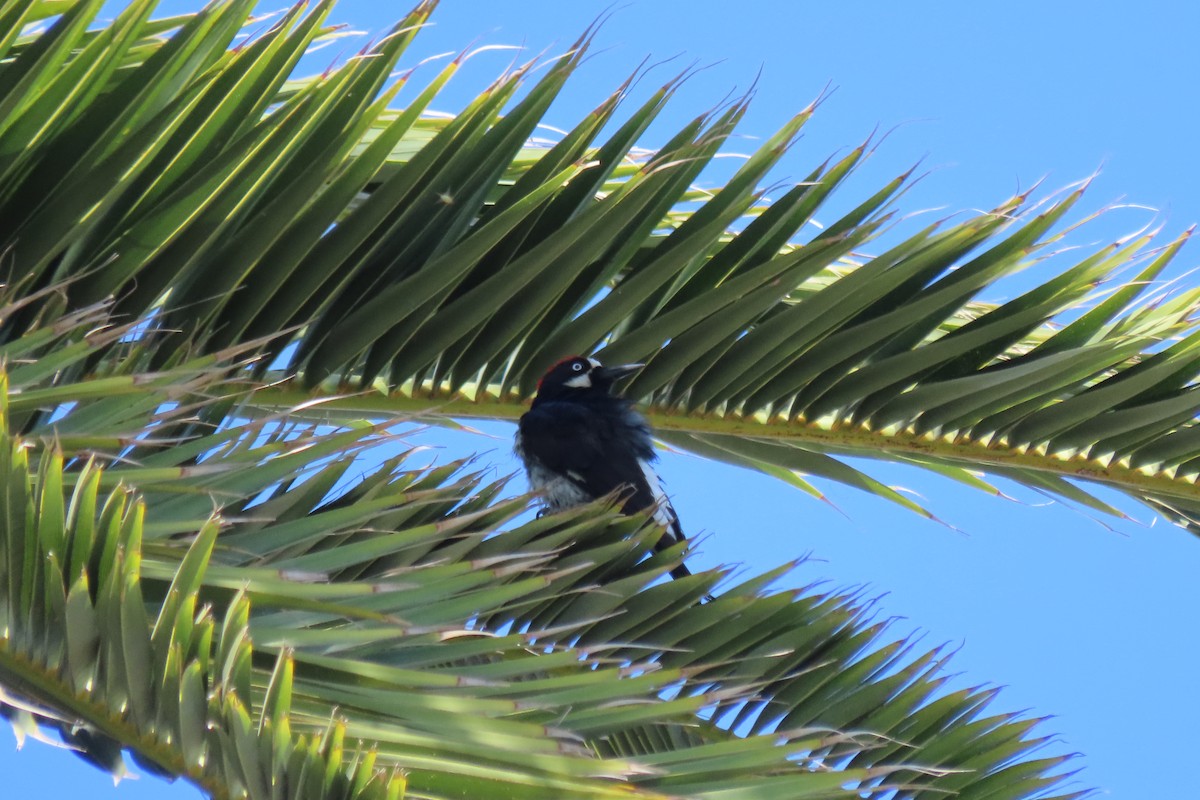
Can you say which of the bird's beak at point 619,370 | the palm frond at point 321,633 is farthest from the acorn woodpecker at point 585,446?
the palm frond at point 321,633

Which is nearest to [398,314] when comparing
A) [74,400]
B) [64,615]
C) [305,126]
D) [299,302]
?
[299,302]

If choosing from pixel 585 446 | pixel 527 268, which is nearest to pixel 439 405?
pixel 527 268

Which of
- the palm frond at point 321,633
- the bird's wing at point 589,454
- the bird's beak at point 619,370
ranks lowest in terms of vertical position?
the palm frond at point 321,633

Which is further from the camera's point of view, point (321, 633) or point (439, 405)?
point (439, 405)

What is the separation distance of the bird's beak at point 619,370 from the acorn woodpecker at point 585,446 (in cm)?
15

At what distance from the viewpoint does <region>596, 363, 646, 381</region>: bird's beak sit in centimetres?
307

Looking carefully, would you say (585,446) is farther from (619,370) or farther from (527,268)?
(527,268)

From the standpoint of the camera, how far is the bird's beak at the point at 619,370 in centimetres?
307

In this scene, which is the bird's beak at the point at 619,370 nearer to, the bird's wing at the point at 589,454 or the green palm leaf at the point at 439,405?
the green palm leaf at the point at 439,405

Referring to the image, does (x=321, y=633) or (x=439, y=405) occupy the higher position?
(x=439, y=405)

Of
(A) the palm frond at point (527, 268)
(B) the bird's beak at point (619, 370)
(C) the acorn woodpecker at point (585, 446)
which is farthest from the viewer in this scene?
(C) the acorn woodpecker at point (585, 446)

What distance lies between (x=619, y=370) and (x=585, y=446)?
64 cm

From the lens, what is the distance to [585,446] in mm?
3715

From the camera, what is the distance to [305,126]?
2.53 metres
